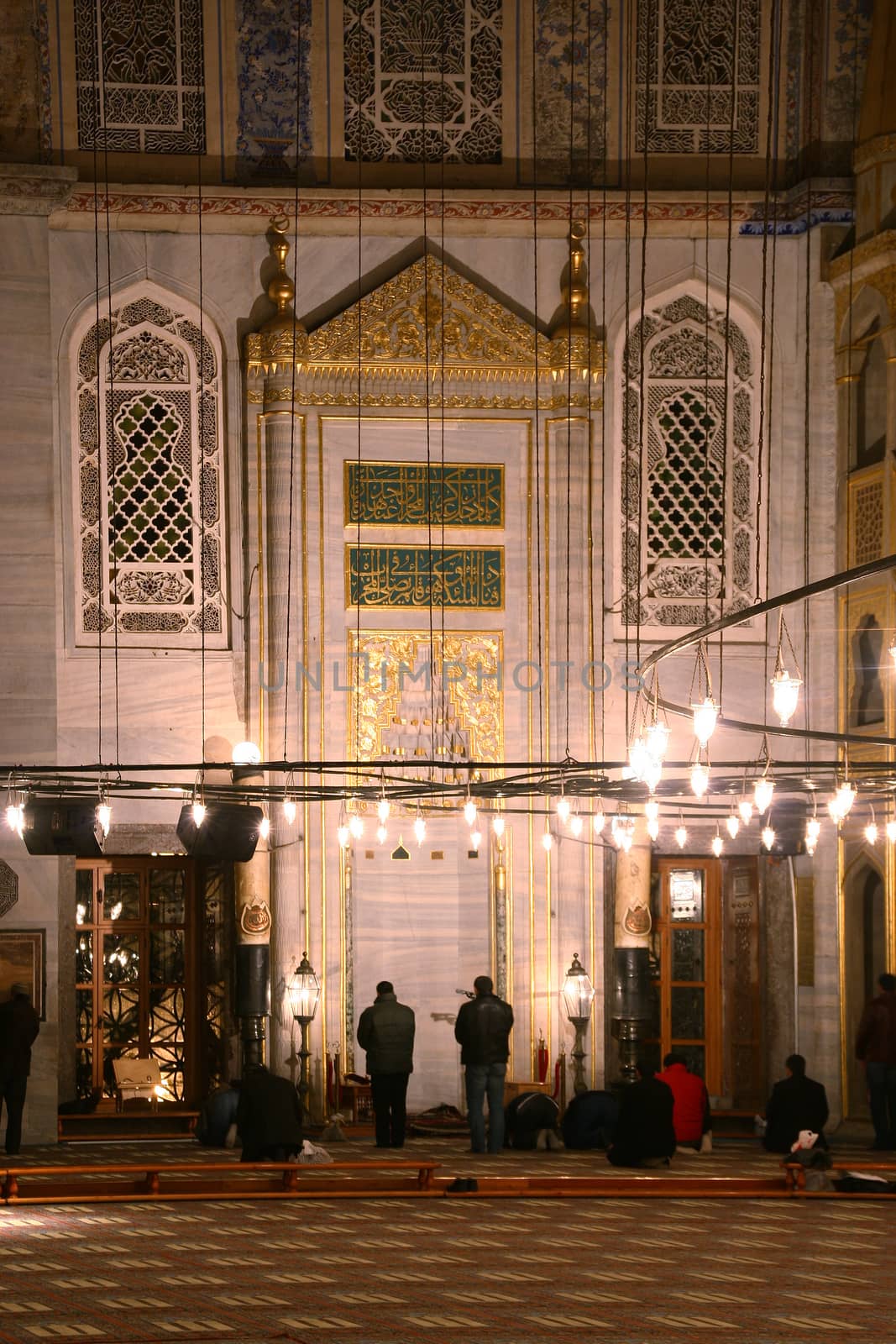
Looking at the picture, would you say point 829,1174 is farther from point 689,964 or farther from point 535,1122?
point 689,964

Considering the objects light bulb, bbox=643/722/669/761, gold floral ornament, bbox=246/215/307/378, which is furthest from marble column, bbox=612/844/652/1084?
light bulb, bbox=643/722/669/761

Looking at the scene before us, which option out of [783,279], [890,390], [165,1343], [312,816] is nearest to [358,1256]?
[165,1343]

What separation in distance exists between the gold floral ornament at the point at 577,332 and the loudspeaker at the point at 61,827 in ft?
12.4

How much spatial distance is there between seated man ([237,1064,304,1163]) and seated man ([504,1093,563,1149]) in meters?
1.85

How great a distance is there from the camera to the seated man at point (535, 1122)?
10961 millimetres

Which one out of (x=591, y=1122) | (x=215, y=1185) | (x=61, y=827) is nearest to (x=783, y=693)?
(x=215, y=1185)

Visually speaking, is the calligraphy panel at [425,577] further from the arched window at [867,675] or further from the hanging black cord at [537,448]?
the arched window at [867,675]

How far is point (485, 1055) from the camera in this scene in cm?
1058

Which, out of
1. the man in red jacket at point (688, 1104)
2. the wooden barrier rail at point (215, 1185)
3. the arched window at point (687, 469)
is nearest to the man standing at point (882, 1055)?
the man in red jacket at point (688, 1104)

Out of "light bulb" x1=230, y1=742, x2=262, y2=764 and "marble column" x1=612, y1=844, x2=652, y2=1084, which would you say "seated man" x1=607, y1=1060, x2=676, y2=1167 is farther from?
"light bulb" x1=230, y1=742, x2=262, y2=764

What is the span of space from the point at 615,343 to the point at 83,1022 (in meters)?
4.93

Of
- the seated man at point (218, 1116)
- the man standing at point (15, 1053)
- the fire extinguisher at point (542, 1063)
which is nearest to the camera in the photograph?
the man standing at point (15, 1053)

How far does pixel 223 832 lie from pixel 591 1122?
2389mm

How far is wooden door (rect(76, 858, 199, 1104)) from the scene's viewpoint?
12250 mm
